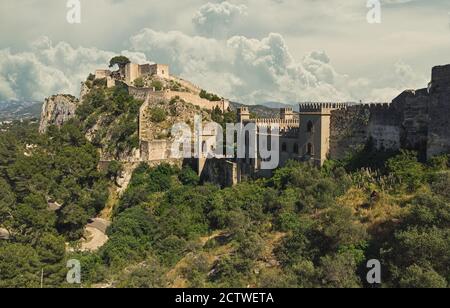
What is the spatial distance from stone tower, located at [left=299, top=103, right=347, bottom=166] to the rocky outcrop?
32.2 metres

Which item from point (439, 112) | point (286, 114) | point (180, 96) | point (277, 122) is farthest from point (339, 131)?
point (180, 96)

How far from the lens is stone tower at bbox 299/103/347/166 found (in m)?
27.0

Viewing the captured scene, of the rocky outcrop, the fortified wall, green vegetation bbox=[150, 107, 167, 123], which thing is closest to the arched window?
the fortified wall

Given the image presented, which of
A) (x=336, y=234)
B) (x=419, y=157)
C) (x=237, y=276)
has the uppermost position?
(x=419, y=157)

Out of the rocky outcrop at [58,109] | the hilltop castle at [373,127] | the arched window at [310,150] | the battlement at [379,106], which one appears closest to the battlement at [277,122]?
the hilltop castle at [373,127]

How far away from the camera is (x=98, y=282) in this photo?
2225 cm

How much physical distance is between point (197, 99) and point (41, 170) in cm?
1616

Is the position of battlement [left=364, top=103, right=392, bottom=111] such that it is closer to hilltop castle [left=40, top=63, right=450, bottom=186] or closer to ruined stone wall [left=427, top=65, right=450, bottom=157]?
hilltop castle [left=40, top=63, right=450, bottom=186]

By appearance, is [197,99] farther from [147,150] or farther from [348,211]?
[348,211]

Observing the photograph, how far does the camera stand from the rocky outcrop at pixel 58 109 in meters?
53.1

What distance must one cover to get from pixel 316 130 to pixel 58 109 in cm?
3858

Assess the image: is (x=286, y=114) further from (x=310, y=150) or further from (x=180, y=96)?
(x=180, y=96)

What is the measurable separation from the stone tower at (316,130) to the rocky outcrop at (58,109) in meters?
32.2

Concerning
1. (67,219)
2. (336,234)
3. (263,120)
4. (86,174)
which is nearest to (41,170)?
(86,174)
